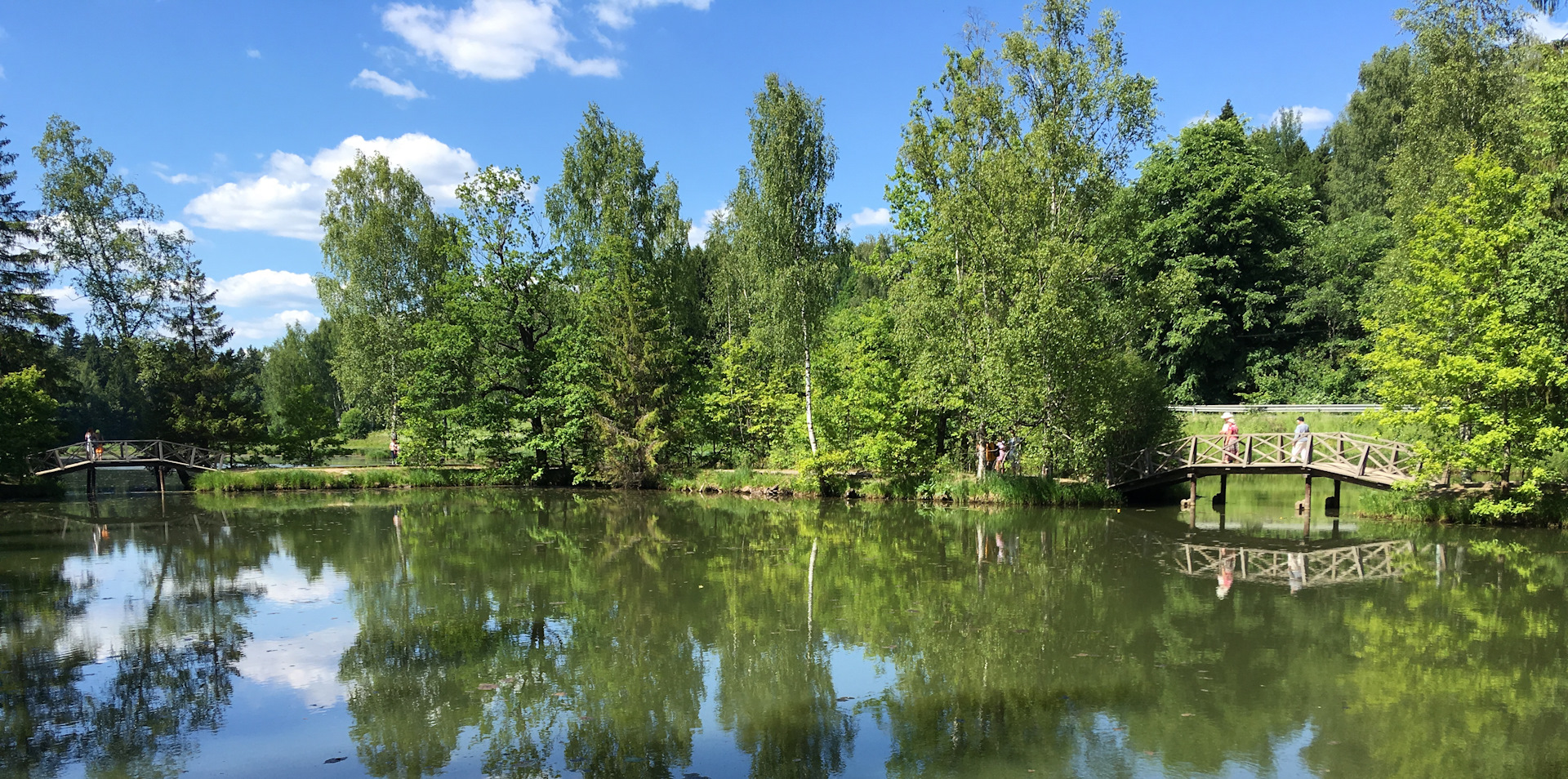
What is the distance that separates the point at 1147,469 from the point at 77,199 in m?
40.7

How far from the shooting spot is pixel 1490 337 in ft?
56.4

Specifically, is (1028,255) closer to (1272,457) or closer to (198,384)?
(1272,457)

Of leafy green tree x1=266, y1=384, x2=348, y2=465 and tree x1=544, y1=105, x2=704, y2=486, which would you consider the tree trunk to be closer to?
tree x1=544, y1=105, x2=704, y2=486

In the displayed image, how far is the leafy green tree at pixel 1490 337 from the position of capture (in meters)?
17.2

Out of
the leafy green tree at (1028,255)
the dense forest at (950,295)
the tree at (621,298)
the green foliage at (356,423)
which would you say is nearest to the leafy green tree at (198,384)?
the dense forest at (950,295)

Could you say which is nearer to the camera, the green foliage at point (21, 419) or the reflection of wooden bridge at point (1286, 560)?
the reflection of wooden bridge at point (1286, 560)

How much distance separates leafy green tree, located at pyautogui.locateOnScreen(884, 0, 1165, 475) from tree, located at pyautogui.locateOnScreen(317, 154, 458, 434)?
70.4 feet

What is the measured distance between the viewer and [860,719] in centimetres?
774

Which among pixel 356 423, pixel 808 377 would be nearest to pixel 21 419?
pixel 808 377

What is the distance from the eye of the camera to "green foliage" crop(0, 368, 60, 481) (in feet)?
86.0

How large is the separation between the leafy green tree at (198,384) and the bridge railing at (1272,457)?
31.7m

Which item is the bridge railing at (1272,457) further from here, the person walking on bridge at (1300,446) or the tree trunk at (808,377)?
the tree trunk at (808,377)

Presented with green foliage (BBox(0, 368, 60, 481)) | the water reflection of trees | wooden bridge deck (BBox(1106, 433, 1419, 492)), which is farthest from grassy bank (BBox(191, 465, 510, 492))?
wooden bridge deck (BBox(1106, 433, 1419, 492))

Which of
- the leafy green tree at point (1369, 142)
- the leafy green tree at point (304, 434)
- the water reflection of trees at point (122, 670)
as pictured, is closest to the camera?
the water reflection of trees at point (122, 670)
